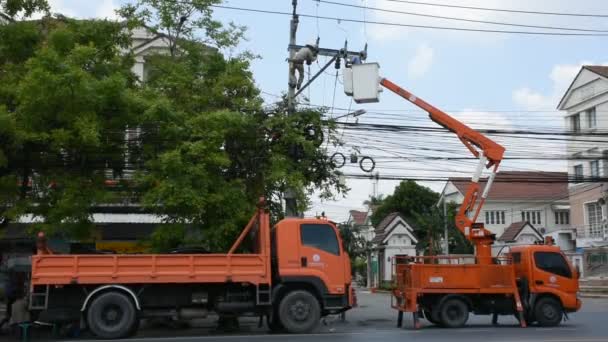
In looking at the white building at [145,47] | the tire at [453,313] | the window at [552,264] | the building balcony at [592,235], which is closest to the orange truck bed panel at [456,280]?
Result: the tire at [453,313]

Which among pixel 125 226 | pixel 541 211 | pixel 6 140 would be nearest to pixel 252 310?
pixel 6 140

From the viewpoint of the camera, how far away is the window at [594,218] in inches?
2002

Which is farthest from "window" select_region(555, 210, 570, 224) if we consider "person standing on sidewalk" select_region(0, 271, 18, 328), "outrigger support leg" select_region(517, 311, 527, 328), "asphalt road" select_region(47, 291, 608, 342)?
"person standing on sidewalk" select_region(0, 271, 18, 328)

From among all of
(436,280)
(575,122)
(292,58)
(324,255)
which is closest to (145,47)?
(292,58)

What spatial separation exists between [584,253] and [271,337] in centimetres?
3894

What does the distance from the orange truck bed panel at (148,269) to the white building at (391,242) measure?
35312 mm

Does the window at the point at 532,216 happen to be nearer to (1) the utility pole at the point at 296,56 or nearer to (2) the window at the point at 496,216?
(2) the window at the point at 496,216

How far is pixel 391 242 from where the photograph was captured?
51531 mm

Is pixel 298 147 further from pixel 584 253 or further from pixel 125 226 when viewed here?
pixel 584 253

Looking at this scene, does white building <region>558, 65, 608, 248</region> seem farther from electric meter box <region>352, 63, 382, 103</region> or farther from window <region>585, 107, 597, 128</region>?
electric meter box <region>352, 63, 382, 103</region>

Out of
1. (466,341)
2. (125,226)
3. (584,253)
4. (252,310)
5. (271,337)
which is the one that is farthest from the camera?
(584,253)

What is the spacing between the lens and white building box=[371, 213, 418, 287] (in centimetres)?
5081

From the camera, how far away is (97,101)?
1672cm

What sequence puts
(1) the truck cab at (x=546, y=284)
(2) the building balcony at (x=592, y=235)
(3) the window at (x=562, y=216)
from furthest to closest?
(3) the window at (x=562, y=216) → (2) the building balcony at (x=592, y=235) → (1) the truck cab at (x=546, y=284)
